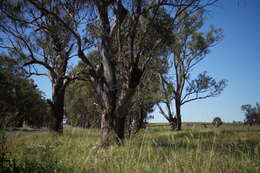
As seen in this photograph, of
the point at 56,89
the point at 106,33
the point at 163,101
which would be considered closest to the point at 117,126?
the point at 106,33

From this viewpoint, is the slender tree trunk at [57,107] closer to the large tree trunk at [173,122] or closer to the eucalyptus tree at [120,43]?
the eucalyptus tree at [120,43]

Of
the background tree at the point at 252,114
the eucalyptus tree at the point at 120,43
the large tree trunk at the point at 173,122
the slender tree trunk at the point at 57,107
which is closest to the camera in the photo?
the eucalyptus tree at the point at 120,43

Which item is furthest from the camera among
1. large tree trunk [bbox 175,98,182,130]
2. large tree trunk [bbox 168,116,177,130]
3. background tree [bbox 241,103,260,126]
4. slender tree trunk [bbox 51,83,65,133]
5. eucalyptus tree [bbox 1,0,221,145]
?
background tree [bbox 241,103,260,126]

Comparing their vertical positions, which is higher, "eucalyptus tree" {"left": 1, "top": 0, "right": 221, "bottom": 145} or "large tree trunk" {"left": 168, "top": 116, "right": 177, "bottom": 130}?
"eucalyptus tree" {"left": 1, "top": 0, "right": 221, "bottom": 145}

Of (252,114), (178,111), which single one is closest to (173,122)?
(178,111)

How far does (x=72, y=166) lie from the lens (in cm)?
272

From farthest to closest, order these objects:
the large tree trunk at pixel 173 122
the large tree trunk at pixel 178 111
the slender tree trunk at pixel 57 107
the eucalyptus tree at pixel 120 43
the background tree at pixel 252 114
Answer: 1. the background tree at pixel 252 114
2. the large tree trunk at pixel 178 111
3. the large tree trunk at pixel 173 122
4. the slender tree trunk at pixel 57 107
5. the eucalyptus tree at pixel 120 43

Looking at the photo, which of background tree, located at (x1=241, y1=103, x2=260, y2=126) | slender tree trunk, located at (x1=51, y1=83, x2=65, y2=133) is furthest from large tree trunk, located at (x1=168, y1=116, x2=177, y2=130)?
background tree, located at (x1=241, y1=103, x2=260, y2=126)

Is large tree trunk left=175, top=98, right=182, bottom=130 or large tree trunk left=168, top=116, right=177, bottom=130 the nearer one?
large tree trunk left=168, top=116, right=177, bottom=130

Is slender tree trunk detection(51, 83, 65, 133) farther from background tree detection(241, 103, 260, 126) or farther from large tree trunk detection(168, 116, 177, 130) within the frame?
background tree detection(241, 103, 260, 126)

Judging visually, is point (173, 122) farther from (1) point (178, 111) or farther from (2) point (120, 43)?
(2) point (120, 43)

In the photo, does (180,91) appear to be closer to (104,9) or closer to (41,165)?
(104,9)

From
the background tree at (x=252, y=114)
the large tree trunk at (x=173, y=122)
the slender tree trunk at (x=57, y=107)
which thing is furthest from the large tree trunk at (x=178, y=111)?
the background tree at (x=252, y=114)

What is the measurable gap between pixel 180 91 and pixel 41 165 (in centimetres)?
1695
